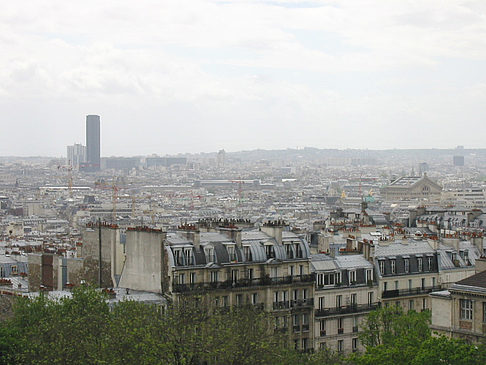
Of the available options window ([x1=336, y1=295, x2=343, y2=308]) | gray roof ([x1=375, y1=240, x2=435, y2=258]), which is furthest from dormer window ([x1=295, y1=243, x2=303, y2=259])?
gray roof ([x1=375, y1=240, x2=435, y2=258])

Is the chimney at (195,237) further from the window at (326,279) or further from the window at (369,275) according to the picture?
the window at (369,275)

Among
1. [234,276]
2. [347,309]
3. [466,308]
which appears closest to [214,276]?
[234,276]

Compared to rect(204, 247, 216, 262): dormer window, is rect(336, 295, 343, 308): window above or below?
below

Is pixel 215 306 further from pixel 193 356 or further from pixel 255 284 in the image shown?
pixel 193 356

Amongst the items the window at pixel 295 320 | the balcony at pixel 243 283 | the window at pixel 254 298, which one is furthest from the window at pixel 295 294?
the window at pixel 254 298

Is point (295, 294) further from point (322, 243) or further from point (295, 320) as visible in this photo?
point (322, 243)

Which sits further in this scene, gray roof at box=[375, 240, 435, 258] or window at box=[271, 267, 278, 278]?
gray roof at box=[375, 240, 435, 258]

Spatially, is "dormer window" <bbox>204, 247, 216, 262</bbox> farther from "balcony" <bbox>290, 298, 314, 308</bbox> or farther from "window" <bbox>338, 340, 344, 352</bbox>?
"window" <bbox>338, 340, 344, 352</bbox>
